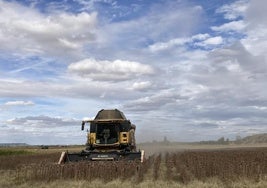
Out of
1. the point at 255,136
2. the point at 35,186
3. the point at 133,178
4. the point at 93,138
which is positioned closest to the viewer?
the point at 35,186

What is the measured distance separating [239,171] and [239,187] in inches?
107

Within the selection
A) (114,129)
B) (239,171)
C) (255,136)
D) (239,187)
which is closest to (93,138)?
(114,129)

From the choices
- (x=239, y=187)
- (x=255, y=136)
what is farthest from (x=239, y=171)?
(x=255, y=136)

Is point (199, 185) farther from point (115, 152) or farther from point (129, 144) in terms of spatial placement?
point (129, 144)

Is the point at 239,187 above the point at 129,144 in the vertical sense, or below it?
below

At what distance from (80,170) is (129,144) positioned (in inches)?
220

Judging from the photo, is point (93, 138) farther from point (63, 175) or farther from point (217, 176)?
point (217, 176)

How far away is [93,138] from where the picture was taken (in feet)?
76.9

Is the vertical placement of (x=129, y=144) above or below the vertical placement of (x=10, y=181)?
above

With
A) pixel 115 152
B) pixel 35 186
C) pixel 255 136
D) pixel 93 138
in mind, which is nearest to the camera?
pixel 35 186

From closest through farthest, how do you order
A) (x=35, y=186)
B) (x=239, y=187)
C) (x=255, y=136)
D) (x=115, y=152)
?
(x=239, y=187) → (x=35, y=186) → (x=115, y=152) → (x=255, y=136)

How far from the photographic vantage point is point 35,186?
56.3 ft

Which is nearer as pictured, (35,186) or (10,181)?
(35,186)

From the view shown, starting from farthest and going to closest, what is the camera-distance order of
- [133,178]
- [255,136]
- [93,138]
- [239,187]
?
[255,136] → [93,138] → [133,178] → [239,187]
